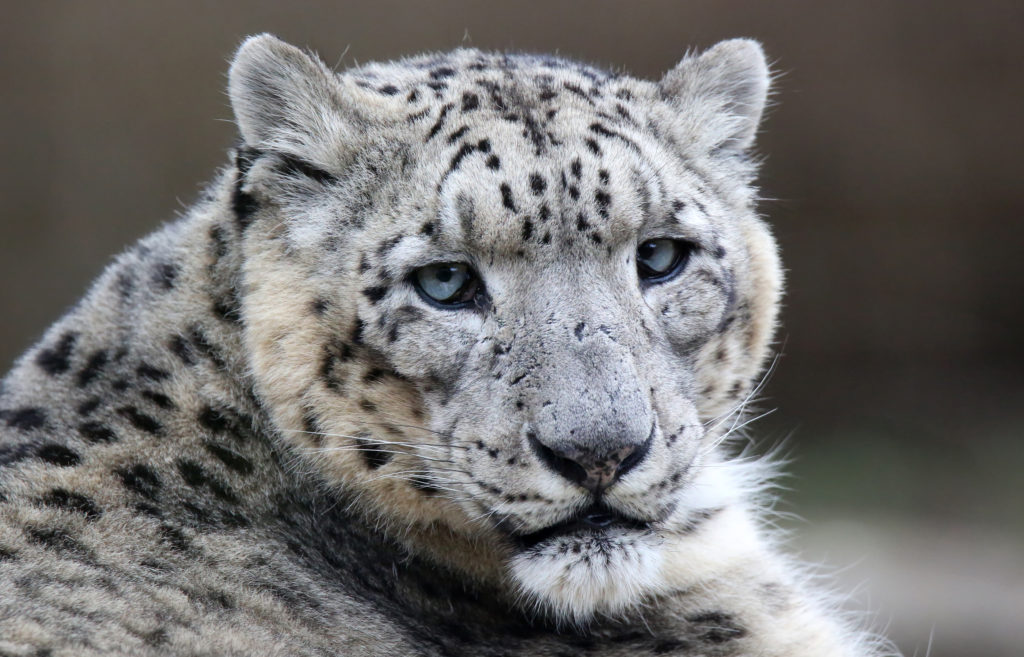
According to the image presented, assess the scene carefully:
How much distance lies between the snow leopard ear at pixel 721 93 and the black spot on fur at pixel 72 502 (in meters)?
2.24

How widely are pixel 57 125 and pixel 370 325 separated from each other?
7.95 m

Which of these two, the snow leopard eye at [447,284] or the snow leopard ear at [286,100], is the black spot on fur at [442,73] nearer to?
the snow leopard ear at [286,100]

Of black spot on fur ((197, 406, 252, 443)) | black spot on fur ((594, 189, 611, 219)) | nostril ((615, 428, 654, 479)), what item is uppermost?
black spot on fur ((594, 189, 611, 219))

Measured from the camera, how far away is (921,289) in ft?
37.3

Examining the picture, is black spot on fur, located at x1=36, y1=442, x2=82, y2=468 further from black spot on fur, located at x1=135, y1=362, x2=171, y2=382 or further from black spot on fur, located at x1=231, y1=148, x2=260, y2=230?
black spot on fur, located at x1=231, y1=148, x2=260, y2=230

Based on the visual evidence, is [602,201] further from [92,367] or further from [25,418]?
[25,418]

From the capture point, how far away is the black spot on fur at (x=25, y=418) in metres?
3.57

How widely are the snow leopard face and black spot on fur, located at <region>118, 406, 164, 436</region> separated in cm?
31

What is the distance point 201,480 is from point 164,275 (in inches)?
28.7

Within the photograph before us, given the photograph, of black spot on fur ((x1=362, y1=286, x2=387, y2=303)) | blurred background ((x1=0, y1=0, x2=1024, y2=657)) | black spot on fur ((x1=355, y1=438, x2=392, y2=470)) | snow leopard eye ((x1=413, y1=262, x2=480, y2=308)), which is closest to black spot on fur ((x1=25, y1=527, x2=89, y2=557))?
black spot on fur ((x1=355, y1=438, x2=392, y2=470))

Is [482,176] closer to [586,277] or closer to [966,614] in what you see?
[586,277]

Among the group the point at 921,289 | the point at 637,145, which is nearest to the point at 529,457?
the point at 637,145

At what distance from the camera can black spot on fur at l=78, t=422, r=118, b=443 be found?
11.4 feet

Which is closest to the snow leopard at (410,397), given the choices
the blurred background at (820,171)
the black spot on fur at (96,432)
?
the black spot on fur at (96,432)
